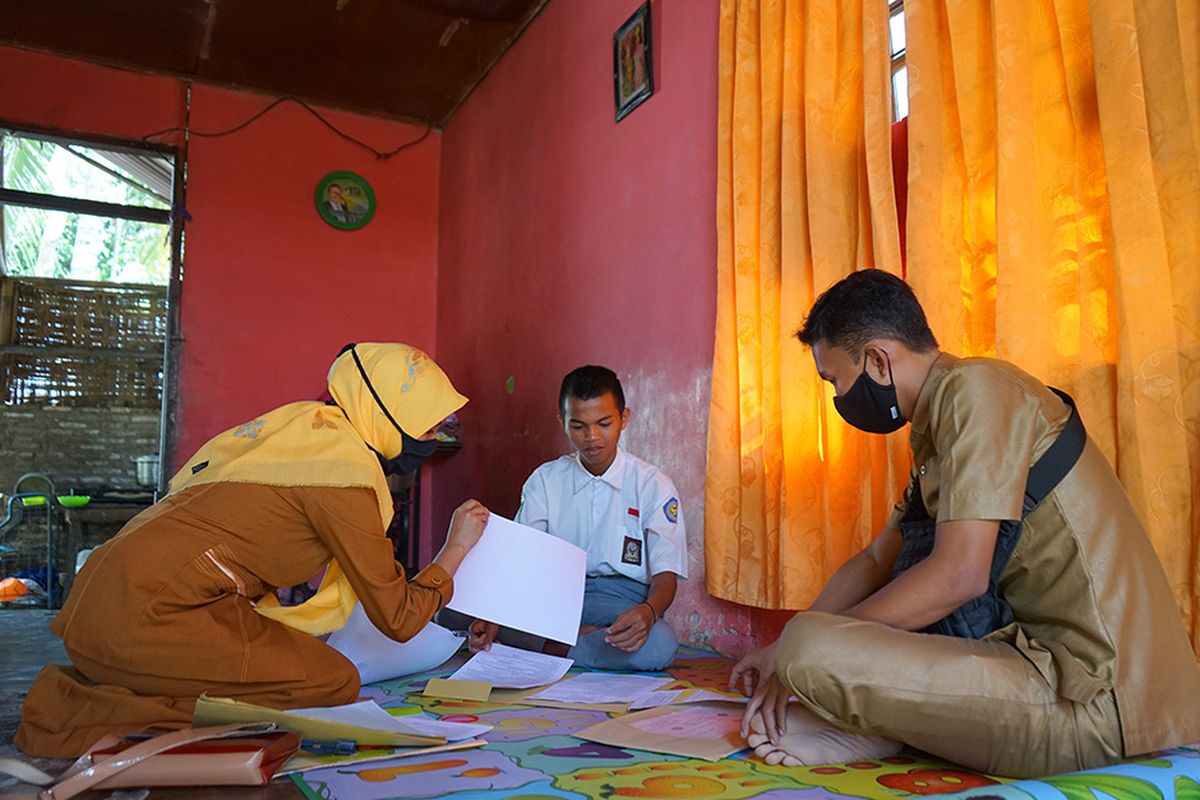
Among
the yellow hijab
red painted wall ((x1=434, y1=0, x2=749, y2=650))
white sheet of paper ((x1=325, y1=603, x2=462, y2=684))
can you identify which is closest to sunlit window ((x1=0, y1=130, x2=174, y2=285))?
red painted wall ((x1=434, y1=0, x2=749, y2=650))

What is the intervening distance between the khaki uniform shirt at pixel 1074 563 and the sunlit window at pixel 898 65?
4.35 ft

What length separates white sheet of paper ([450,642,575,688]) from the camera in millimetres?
2256

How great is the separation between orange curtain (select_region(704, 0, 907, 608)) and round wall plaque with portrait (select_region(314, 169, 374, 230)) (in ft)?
11.6

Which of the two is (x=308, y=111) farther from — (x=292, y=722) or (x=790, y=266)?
Answer: (x=292, y=722)

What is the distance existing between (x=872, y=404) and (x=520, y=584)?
3.59ft

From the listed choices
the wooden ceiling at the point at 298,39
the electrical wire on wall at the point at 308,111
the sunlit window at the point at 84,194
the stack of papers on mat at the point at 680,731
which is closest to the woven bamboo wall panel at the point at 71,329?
the sunlit window at the point at 84,194

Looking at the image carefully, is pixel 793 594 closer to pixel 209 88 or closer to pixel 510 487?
pixel 510 487

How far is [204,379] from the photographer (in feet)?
17.6

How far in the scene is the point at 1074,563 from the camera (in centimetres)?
135

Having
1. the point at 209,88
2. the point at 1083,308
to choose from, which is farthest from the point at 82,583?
the point at 209,88

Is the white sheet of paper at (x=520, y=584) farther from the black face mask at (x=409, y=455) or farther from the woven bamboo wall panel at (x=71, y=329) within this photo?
the woven bamboo wall panel at (x=71, y=329)

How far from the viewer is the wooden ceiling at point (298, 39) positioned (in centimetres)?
470

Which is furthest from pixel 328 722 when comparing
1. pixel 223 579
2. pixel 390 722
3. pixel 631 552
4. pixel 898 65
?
pixel 898 65

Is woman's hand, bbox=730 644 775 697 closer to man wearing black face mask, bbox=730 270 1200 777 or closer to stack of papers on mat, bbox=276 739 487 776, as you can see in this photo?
man wearing black face mask, bbox=730 270 1200 777
